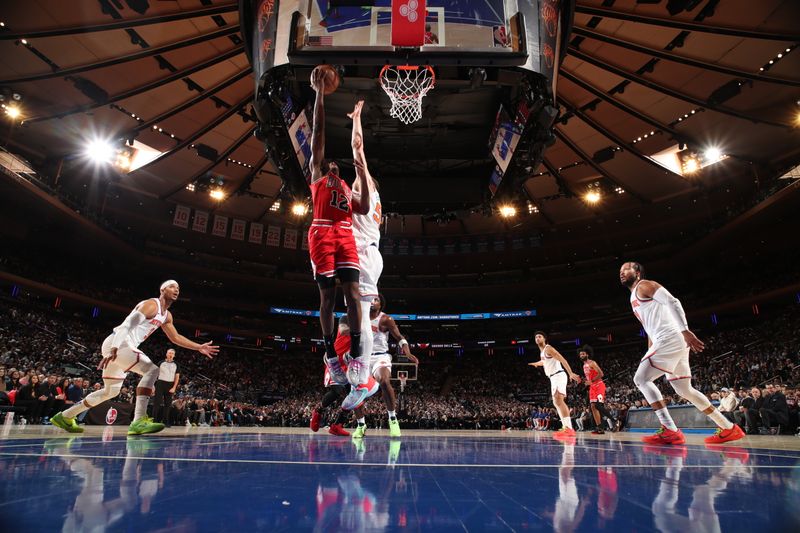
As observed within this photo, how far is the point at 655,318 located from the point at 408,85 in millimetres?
5979

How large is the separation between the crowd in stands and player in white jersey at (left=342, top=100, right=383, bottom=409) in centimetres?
1181

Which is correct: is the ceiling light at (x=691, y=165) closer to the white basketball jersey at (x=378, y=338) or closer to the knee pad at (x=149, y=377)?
the white basketball jersey at (x=378, y=338)

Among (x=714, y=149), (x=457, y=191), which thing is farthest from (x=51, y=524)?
(x=714, y=149)

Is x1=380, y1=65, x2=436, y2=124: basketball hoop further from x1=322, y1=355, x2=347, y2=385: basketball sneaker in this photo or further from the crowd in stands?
the crowd in stands

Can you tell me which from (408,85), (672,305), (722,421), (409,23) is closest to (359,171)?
(409,23)

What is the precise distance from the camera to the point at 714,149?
17.1 meters

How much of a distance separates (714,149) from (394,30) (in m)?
16.1

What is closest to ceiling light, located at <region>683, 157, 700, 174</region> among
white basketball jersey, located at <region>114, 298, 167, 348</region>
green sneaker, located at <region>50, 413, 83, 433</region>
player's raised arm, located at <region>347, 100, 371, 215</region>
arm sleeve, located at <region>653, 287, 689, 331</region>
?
arm sleeve, located at <region>653, 287, 689, 331</region>

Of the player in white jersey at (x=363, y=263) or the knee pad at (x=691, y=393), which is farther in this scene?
the knee pad at (x=691, y=393)

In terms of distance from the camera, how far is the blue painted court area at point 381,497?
1.25 metres

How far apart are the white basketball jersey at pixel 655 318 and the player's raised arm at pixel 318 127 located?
15.1ft

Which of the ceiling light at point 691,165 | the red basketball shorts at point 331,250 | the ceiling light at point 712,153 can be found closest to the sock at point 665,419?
the red basketball shorts at point 331,250

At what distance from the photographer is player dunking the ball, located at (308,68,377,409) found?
4.26m

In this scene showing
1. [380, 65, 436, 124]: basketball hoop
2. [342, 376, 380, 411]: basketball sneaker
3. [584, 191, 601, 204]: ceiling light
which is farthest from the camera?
[584, 191, 601, 204]: ceiling light
